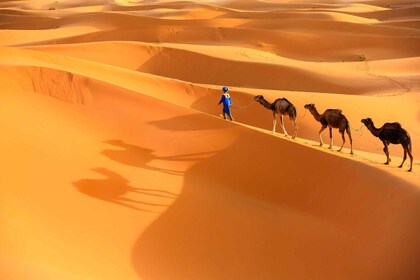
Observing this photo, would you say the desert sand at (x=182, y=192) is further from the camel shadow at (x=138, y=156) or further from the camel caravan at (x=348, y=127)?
the camel caravan at (x=348, y=127)

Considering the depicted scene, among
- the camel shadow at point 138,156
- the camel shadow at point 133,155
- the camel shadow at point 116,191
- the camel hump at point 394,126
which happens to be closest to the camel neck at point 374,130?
the camel hump at point 394,126

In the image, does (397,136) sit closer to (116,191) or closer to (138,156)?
(138,156)

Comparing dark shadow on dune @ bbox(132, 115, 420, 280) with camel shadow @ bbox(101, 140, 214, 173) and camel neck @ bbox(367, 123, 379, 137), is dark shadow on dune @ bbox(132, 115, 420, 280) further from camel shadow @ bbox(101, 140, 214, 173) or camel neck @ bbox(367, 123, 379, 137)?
camel neck @ bbox(367, 123, 379, 137)

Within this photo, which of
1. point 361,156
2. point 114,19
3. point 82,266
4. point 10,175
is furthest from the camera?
point 114,19

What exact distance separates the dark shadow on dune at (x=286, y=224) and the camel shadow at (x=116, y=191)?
1.04 feet

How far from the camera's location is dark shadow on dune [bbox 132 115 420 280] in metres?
5.30

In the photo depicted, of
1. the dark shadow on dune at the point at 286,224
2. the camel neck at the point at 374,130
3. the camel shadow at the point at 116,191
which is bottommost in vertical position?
the dark shadow on dune at the point at 286,224

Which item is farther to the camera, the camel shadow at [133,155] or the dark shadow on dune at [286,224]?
the camel shadow at [133,155]

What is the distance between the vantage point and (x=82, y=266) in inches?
180

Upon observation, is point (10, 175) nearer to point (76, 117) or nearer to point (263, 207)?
point (76, 117)

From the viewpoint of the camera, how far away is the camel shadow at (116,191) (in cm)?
607

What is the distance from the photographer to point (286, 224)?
6238 mm

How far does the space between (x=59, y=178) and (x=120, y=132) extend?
216cm

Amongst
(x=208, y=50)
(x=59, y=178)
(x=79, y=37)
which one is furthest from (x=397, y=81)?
(x=79, y=37)
